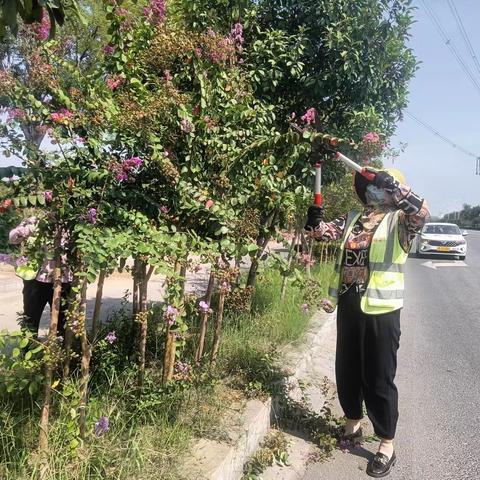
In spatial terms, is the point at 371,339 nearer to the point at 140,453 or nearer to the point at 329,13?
the point at 140,453

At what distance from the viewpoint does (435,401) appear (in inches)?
184

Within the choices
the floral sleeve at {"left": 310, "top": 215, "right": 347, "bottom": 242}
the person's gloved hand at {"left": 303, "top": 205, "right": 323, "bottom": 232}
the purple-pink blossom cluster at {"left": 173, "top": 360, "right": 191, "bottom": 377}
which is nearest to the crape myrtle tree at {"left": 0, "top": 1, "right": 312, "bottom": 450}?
the purple-pink blossom cluster at {"left": 173, "top": 360, "right": 191, "bottom": 377}

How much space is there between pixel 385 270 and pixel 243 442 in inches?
54.0

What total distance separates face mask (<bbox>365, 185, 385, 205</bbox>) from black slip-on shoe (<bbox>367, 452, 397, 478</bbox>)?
1645 mm

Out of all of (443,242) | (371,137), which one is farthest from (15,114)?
(443,242)

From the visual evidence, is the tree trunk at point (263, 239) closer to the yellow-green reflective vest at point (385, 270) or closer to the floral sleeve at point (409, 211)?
the yellow-green reflective vest at point (385, 270)

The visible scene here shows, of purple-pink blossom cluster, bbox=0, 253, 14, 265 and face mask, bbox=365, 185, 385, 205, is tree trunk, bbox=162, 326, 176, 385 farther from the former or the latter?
face mask, bbox=365, 185, 385, 205

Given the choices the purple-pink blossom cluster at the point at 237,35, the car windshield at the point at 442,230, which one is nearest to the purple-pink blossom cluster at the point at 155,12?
the purple-pink blossom cluster at the point at 237,35

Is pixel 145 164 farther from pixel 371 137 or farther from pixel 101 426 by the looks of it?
pixel 371 137

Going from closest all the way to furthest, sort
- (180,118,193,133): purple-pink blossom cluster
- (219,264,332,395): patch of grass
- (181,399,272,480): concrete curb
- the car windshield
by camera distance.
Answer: (181,399,272,480): concrete curb < (180,118,193,133): purple-pink blossom cluster < (219,264,332,395): patch of grass < the car windshield

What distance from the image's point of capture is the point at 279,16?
5.46 m

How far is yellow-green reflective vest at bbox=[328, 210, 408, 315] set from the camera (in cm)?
335

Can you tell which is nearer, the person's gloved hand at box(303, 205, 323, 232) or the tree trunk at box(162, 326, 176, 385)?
the tree trunk at box(162, 326, 176, 385)

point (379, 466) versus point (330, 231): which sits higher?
point (330, 231)
